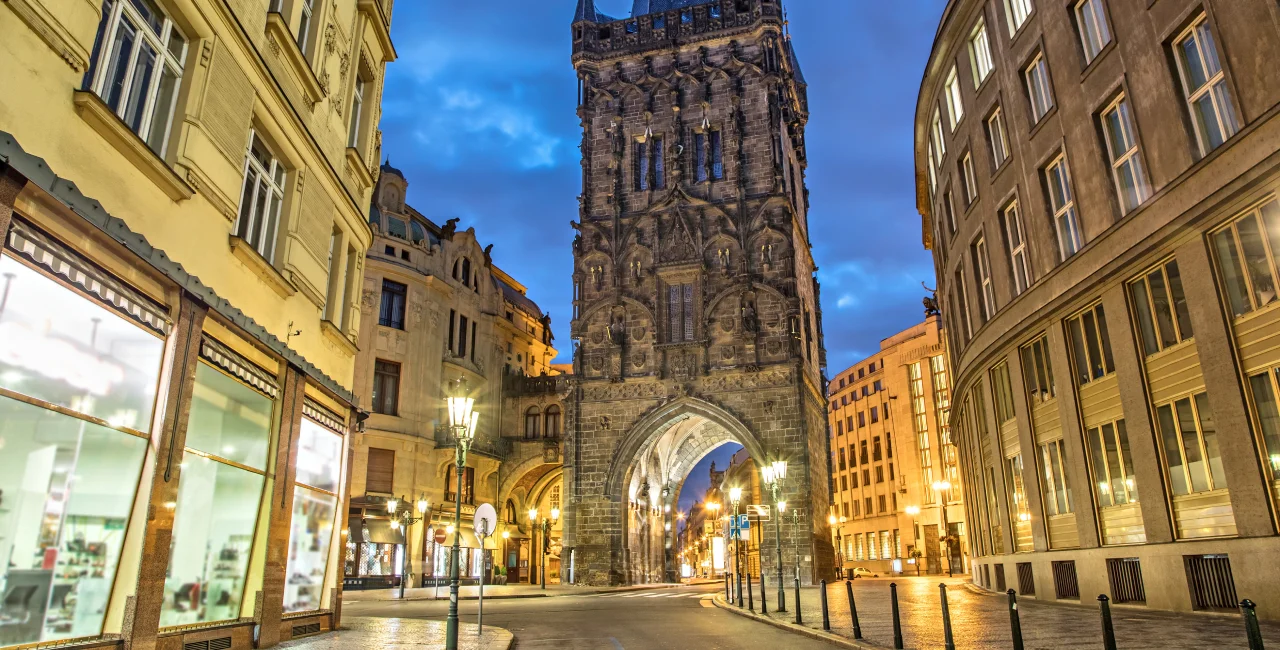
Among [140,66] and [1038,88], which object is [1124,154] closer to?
[1038,88]

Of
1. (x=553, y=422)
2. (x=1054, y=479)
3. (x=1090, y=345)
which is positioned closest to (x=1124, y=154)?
(x=1090, y=345)

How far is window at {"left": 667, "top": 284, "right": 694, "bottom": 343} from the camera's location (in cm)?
4084

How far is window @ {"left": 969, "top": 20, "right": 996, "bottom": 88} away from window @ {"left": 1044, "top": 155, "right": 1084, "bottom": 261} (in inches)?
151

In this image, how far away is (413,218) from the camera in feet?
147

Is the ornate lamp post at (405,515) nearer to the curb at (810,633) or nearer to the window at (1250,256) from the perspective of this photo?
the curb at (810,633)

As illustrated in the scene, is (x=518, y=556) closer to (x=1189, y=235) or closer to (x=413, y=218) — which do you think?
(x=413, y=218)

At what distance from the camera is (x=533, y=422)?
48.1 meters

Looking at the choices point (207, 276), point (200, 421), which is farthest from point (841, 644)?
point (207, 276)

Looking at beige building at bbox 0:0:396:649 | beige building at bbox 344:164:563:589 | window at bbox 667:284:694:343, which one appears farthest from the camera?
window at bbox 667:284:694:343

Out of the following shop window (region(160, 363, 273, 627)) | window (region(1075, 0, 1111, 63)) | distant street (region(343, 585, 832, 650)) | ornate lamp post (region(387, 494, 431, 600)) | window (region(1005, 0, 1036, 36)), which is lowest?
distant street (region(343, 585, 832, 650))

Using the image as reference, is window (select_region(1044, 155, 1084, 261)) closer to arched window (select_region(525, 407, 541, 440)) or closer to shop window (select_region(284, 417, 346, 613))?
shop window (select_region(284, 417, 346, 613))

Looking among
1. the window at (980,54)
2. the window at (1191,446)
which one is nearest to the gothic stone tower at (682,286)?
the window at (980,54)

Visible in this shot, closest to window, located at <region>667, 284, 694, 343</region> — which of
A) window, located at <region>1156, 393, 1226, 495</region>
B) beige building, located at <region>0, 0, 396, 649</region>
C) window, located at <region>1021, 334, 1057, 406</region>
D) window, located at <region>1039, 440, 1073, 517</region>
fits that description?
window, located at <region>1021, 334, 1057, 406</region>

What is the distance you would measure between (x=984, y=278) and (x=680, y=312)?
2081 cm
